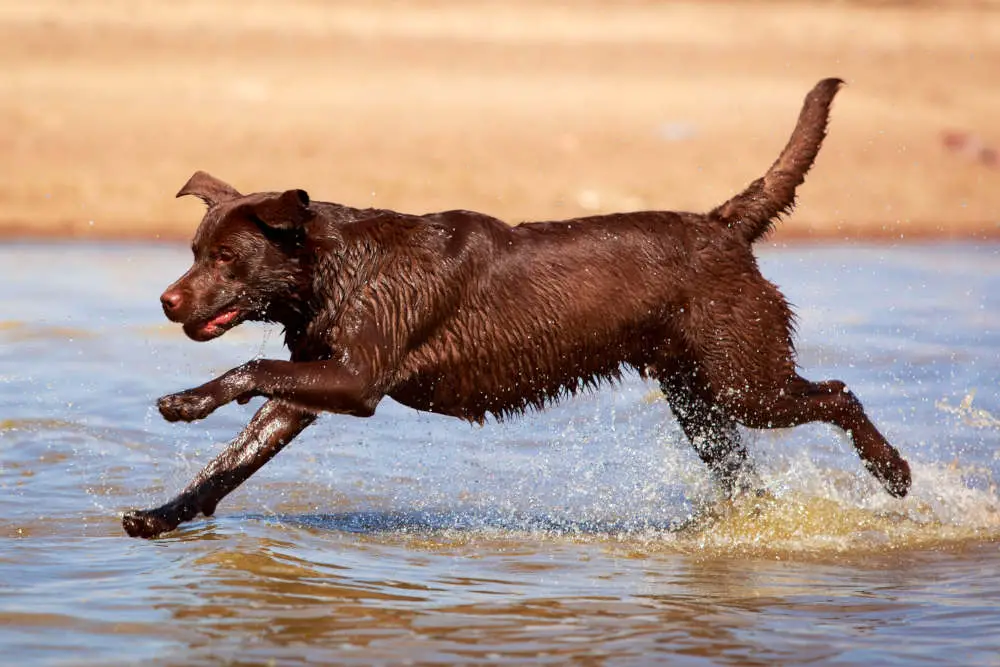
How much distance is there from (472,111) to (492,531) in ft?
42.4

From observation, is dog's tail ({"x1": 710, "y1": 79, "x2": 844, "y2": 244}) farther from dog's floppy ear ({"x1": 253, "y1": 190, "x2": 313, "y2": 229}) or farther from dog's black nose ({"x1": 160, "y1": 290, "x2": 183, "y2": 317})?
dog's black nose ({"x1": 160, "y1": 290, "x2": 183, "y2": 317})

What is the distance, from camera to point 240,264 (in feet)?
20.3

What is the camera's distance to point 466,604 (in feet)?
19.0

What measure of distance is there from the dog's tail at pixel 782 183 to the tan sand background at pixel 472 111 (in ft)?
31.9

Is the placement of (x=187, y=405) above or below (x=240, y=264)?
below

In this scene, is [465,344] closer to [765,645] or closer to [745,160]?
[765,645]

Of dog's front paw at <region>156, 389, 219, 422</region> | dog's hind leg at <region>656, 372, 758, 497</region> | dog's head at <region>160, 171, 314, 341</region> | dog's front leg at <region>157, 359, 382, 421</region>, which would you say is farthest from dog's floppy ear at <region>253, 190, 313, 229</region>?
dog's hind leg at <region>656, 372, 758, 497</region>

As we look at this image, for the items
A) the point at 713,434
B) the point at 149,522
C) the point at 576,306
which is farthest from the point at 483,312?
the point at 149,522

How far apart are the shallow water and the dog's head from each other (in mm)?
1023

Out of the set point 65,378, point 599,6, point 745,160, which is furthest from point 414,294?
point 599,6

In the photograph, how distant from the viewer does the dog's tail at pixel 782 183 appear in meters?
6.99

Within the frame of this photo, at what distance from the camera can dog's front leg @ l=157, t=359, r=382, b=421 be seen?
6.08m

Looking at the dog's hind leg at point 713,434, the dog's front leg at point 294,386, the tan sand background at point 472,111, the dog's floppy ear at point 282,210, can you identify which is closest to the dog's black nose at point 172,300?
the dog's front leg at point 294,386

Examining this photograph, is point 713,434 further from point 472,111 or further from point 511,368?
point 472,111
